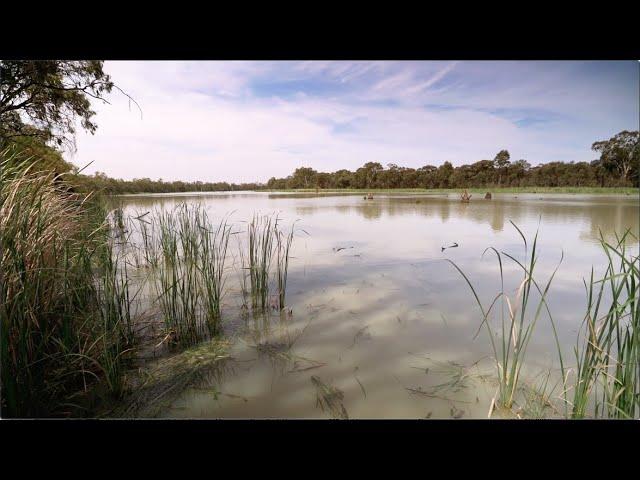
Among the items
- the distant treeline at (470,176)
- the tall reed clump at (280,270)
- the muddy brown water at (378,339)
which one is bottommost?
the muddy brown water at (378,339)

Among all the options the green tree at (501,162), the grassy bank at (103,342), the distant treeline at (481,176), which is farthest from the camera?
the green tree at (501,162)

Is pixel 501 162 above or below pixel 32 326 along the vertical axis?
above

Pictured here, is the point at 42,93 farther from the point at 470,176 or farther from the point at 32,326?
the point at 470,176

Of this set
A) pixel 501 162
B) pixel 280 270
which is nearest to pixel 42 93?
pixel 280 270

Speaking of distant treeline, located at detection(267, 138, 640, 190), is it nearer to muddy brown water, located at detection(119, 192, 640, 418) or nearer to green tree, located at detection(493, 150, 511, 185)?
green tree, located at detection(493, 150, 511, 185)

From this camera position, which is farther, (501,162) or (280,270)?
(501,162)

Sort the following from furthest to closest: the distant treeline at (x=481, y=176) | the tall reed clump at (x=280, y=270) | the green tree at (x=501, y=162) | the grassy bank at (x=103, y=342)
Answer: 1. the green tree at (x=501, y=162)
2. the distant treeline at (x=481, y=176)
3. the tall reed clump at (x=280, y=270)
4. the grassy bank at (x=103, y=342)

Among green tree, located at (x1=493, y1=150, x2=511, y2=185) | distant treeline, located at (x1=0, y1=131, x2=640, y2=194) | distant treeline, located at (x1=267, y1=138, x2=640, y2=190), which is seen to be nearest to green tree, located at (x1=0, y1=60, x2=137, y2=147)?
distant treeline, located at (x1=0, y1=131, x2=640, y2=194)

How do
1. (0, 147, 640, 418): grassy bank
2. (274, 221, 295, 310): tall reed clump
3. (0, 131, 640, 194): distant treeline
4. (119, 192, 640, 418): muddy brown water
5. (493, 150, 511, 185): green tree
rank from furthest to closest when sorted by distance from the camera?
(493, 150, 511, 185): green tree
(0, 131, 640, 194): distant treeline
(274, 221, 295, 310): tall reed clump
(119, 192, 640, 418): muddy brown water
(0, 147, 640, 418): grassy bank

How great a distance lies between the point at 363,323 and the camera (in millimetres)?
2471

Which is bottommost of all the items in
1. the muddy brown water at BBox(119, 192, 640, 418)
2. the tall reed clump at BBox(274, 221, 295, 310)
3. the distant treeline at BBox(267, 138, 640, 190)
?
the muddy brown water at BBox(119, 192, 640, 418)

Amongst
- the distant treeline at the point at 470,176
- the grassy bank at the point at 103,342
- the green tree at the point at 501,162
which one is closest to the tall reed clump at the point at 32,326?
the grassy bank at the point at 103,342

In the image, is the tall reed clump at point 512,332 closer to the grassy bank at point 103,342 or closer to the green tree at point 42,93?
the grassy bank at point 103,342
